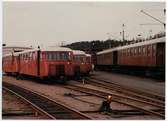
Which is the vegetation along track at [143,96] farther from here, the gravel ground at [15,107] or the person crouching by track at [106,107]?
the gravel ground at [15,107]

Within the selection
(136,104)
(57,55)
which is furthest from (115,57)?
(136,104)

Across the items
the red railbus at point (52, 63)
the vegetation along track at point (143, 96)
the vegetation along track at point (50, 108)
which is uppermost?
the red railbus at point (52, 63)

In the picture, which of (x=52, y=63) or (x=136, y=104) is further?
(x=52, y=63)

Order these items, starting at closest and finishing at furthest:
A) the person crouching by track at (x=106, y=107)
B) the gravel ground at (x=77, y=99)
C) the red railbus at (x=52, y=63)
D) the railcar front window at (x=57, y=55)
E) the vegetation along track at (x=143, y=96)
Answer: the person crouching by track at (x=106, y=107) < the gravel ground at (x=77, y=99) < the vegetation along track at (x=143, y=96) < the red railbus at (x=52, y=63) < the railcar front window at (x=57, y=55)

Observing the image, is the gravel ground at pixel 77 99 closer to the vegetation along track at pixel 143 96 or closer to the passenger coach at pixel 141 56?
the vegetation along track at pixel 143 96

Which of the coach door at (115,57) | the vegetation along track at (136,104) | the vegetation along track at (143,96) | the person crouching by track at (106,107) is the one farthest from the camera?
the coach door at (115,57)

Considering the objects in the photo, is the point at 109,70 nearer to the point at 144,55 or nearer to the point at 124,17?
the point at 144,55

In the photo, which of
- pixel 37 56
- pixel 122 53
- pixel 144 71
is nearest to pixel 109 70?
pixel 122 53

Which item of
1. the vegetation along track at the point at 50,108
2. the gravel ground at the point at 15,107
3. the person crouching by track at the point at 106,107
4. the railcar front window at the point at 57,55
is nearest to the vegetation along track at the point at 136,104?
the person crouching by track at the point at 106,107

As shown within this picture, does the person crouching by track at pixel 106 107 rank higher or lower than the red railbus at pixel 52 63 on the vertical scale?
lower

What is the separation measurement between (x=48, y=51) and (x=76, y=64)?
17.6ft

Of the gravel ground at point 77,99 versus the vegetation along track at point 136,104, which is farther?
the gravel ground at point 77,99

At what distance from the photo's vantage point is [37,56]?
22.5 metres

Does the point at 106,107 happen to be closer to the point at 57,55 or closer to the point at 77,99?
the point at 77,99
